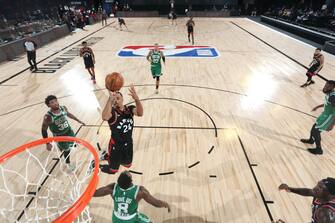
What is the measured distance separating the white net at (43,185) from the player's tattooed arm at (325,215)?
10.5 ft

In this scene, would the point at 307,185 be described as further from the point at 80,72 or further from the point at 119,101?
the point at 80,72

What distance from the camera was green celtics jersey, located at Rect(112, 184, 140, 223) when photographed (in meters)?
3.13

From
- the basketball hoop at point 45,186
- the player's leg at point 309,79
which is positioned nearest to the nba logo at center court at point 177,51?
the player's leg at point 309,79

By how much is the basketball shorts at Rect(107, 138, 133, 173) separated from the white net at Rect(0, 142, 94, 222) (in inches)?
15.8

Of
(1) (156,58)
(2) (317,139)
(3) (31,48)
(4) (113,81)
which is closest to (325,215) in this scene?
(4) (113,81)

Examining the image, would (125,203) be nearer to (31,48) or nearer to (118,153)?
(118,153)

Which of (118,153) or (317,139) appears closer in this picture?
(118,153)

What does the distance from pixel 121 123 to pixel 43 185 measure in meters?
2.53

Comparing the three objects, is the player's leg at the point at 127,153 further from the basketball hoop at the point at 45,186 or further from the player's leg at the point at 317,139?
the player's leg at the point at 317,139

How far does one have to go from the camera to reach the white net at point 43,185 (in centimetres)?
432

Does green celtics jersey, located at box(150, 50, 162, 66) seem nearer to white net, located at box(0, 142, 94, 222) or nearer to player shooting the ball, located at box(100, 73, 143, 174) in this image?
white net, located at box(0, 142, 94, 222)

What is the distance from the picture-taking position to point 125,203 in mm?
3129


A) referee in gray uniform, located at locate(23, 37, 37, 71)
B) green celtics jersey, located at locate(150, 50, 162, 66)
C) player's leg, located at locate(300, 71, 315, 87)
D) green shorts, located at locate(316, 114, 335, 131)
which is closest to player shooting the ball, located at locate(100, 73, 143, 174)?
green shorts, located at locate(316, 114, 335, 131)

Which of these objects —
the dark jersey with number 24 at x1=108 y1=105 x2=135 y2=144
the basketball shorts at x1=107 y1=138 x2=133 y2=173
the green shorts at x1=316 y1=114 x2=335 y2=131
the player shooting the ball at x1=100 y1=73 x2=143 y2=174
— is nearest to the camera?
the player shooting the ball at x1=100 y1=73 x2=143 y2=174
